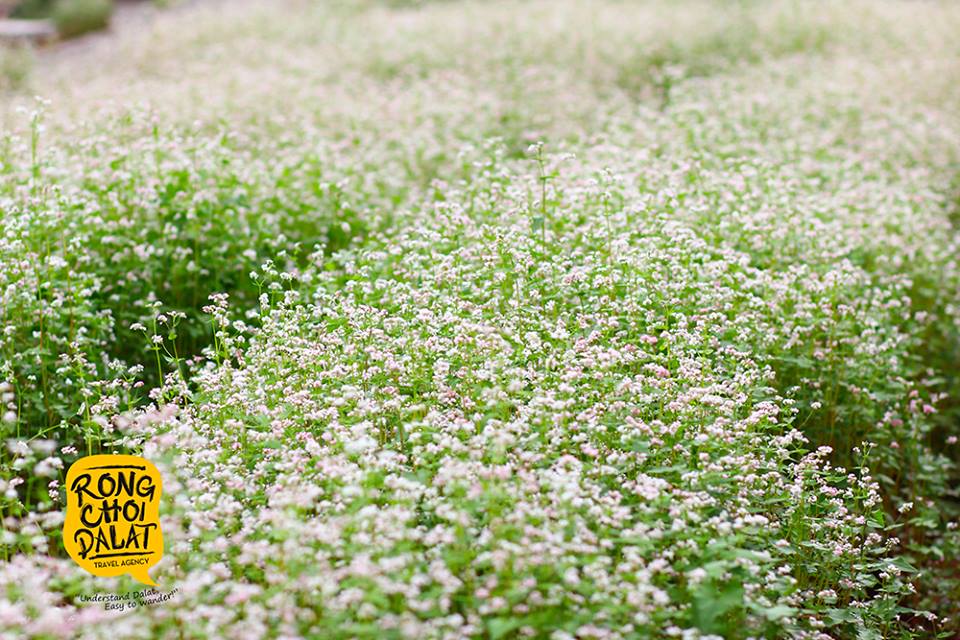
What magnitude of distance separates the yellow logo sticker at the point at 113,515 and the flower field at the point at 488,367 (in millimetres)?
156

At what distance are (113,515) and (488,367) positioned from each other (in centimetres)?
190

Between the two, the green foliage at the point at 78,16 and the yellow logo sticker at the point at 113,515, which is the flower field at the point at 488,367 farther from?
the green foliage at the point at 78,16

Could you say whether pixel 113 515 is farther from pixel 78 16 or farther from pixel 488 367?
pixel 78 16

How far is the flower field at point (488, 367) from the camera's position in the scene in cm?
369

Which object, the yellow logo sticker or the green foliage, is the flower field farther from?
the green foliage

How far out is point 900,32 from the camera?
16.2 metres

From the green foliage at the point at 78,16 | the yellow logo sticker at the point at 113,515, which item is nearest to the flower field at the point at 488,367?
the yellow logo sticker at the point at 113,515

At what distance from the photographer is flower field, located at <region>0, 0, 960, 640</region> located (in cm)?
369

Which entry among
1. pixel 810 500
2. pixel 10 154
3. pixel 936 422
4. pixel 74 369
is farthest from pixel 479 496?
pixel 10 154

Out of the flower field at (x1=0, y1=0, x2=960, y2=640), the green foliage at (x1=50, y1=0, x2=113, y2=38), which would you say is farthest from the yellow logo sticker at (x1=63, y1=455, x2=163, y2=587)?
the green foliage at (x1=50, y1=0, x2=113, y2=38)

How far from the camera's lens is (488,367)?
489 cm

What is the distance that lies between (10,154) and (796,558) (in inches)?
280

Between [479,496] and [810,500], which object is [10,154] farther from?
[810,500]

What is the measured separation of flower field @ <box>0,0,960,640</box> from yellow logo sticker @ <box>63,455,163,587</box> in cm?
16
